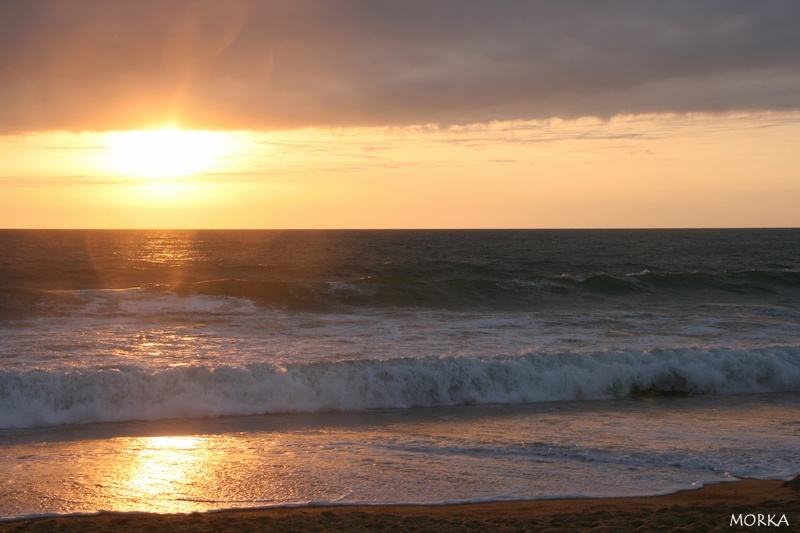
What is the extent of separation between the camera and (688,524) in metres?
7.09

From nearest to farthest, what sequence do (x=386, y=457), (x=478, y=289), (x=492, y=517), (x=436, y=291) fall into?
(x=492, y=517)
(x=386, y=457)
(x=436, y=291)
(x=478, y=289)

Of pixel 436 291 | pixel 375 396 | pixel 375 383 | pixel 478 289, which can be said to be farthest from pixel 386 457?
pixel 478 289

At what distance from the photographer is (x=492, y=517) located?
747 centimetres

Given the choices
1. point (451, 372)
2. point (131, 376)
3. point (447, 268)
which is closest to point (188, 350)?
point (131, 376)

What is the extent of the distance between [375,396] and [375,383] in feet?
1.09

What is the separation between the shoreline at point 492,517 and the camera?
709cm

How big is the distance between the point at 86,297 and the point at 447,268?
807 inches

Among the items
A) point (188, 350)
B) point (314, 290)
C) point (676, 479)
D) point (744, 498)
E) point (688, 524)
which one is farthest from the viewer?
point (314, 290)

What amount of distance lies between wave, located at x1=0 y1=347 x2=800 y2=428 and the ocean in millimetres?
40

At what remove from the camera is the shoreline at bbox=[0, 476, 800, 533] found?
709cm

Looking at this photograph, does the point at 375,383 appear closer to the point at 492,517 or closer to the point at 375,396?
the point at 375,396

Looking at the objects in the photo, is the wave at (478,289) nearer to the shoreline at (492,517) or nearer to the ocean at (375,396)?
the ocean at (375,396)

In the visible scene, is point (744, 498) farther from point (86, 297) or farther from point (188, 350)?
point (86, 297)

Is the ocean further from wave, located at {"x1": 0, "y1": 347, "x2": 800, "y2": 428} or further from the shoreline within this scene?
the shoreline
